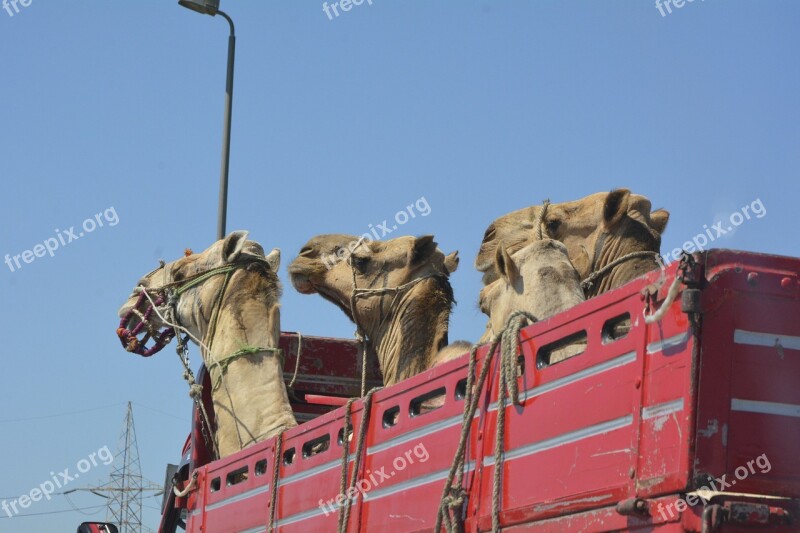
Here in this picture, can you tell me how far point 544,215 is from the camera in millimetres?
8594

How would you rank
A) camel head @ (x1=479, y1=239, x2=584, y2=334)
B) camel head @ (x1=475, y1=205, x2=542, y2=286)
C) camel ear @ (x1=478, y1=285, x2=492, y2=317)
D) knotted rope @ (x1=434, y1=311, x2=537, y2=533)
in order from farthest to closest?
camel head @ (x1=475, y1=205, x2=542, y2=286), camel ear @ (x1=478, y1=285, x2=492, y2=317), camel head @ (x1=479, y1=239, x2=584, y2=334), knotted rope @ (x1=434, y1=311, x2=537, y2=533)

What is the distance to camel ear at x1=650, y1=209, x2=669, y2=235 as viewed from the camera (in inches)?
356

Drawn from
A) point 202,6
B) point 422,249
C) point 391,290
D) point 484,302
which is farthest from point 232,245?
point 202,6

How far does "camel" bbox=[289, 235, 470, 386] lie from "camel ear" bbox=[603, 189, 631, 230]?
1.55 m

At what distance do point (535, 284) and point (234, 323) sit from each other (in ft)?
10.7

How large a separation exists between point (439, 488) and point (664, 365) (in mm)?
1595

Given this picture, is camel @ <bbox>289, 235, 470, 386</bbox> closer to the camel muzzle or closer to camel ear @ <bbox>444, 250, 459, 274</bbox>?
camel ear @ <bbox>444, 250, 459, 274</bbox>

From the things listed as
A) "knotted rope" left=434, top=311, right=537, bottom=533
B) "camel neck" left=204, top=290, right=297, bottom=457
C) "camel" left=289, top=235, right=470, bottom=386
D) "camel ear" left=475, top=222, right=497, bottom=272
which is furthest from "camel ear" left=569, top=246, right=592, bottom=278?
"knotted rope" left=434, top=311, right=537, bottom=533

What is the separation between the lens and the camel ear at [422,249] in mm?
9312

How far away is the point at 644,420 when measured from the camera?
14.6ft

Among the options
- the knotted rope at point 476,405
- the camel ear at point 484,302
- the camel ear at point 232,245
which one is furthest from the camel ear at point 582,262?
the knotted rope at point 476,405

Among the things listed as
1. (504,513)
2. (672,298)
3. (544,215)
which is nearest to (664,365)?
(672,298)

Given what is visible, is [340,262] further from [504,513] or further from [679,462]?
[679,462]

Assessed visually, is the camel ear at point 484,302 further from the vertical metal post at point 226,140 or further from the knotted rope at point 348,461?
the vertical metal post at point 226,140
